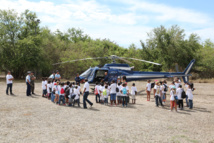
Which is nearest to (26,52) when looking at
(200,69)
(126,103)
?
(126,103)

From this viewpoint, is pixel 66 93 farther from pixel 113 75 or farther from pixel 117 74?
pixel 117 74

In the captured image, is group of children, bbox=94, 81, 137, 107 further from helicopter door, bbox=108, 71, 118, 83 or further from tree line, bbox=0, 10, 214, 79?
tree line, bbox=0, 10, 214, 79

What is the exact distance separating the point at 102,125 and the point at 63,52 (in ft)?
97.2

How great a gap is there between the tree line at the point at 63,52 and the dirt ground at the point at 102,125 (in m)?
20.9

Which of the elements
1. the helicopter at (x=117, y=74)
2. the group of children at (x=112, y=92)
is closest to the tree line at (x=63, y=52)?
the helicopter at (x=117, y=74)

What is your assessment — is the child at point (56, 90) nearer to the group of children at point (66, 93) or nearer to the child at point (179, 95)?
the group of children at point (66, 93)

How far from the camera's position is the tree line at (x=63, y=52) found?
1187 inches

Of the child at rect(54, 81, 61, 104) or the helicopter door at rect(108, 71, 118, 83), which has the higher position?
the helicopter door at rect(108, 71, 118, 83)

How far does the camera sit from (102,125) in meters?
7.87

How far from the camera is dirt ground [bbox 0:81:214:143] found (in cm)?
641

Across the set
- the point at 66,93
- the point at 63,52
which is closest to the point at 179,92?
the point at 66,93

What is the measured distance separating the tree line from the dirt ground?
68.6 ft

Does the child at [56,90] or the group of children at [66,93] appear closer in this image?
the group of children at [66,93]

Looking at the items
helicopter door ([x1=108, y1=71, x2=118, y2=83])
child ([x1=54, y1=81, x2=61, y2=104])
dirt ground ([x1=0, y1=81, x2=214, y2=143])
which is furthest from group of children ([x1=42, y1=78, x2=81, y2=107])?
helicopter door ([x1=108, y1=71, x2=118, y2=83])
